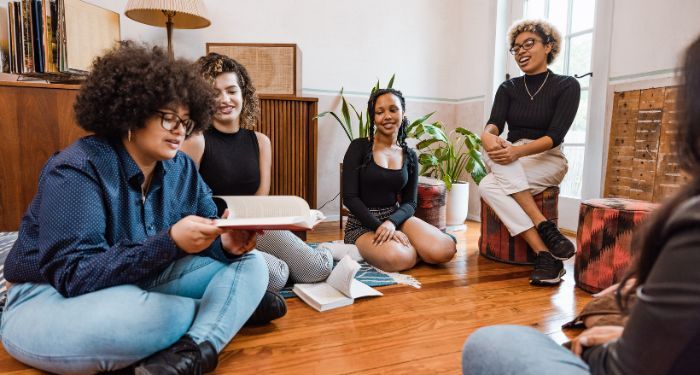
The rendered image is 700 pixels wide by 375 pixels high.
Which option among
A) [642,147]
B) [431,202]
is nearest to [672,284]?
[431,202]

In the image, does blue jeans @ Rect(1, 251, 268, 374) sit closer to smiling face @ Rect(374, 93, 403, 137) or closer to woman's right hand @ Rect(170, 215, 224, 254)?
woman's right hand @ Rect(170, 215, 224, 254)

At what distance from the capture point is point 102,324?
3.04ft

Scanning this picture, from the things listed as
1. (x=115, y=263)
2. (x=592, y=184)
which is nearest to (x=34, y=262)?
(x=115, y=263)

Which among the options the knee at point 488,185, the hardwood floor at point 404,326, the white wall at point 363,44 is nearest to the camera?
the hardwood floor at point 404,326

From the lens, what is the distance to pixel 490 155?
220 centimetres

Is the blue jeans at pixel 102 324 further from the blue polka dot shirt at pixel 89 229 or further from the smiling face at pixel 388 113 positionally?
the smiling face at pixel 388 113

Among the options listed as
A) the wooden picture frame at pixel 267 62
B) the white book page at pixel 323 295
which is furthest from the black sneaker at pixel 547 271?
the wooden picture frame at pixel 267 62

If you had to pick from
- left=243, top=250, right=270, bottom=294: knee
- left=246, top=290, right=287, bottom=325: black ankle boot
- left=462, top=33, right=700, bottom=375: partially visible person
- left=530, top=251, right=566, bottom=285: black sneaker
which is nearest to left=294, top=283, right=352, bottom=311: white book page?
left=246, top=290, right=287, bottom=325: black ankle boot

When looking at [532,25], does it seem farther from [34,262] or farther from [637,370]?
[34,262]

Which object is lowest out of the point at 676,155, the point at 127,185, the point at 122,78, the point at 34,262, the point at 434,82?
the point at 34,262

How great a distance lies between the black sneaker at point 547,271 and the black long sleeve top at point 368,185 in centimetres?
65

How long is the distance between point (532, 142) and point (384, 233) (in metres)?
0.85

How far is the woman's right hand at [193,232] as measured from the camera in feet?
3.06

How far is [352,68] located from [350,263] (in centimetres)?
207
